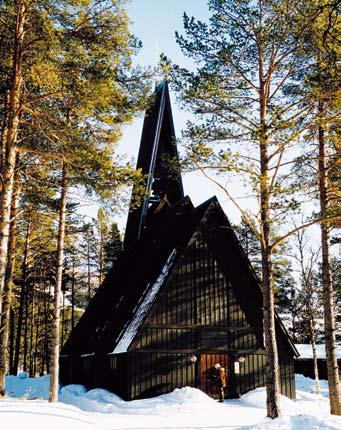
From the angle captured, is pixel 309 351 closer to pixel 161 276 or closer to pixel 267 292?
pixel 161 276

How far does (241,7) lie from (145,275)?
1151 centimetres

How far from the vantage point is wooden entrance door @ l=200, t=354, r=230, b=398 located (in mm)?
16672

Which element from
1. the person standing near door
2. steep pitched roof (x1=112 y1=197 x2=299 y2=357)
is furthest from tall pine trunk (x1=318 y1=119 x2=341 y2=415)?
steep pitched roof (x1=112 y1=197 x2=299 y2=357)

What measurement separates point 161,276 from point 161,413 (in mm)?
5471

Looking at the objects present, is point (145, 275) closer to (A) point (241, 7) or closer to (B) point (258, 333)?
(B) point (258, 333)

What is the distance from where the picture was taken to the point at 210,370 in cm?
1702

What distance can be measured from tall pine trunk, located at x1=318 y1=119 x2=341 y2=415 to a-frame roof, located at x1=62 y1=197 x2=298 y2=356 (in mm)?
3760

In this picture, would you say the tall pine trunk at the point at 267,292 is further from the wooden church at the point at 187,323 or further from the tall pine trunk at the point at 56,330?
the tall pine trunk at the point at 56,330

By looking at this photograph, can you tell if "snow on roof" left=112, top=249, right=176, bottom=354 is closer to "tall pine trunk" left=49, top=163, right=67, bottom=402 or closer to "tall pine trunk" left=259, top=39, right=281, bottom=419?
"tall pine trunk" left=49, top=163, right=67, bottom=402

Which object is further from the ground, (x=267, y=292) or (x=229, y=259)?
(x=229, y=259)

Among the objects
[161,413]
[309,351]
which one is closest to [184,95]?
[161,413]

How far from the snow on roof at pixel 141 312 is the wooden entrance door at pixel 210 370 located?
2.99m

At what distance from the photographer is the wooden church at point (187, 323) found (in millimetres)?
16000

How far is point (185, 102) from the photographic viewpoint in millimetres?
12391
